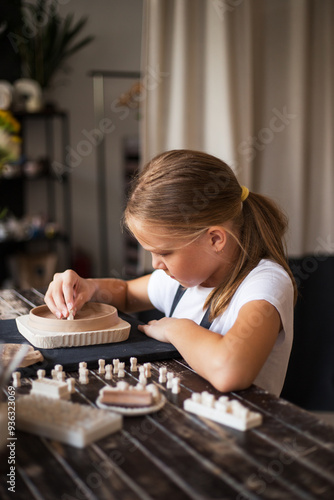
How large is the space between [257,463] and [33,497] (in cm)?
29

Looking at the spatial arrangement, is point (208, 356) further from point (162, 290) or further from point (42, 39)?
point (42, 39)

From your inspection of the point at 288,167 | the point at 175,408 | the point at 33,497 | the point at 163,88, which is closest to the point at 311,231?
the point at 288,167

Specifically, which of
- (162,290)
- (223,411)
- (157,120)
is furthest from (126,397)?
(157,120)

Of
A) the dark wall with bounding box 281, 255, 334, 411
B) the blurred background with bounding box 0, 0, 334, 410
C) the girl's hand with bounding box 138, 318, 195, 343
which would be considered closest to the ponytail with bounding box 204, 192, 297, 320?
the girl's hand with bounding box 138, 318, 195, 343

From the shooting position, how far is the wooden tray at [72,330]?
4.16 feet

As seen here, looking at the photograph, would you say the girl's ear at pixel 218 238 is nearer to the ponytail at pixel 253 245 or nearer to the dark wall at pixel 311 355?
the ponytail at pixel 253 245

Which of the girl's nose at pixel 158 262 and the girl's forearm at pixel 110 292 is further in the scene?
the girl's forearm at pixel 110 292

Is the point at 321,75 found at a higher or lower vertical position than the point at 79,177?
higher

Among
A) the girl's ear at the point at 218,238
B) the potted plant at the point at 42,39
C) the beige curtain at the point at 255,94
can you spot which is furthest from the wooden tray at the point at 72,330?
the potted plant at the point at 42,39

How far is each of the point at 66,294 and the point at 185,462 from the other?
743 mm

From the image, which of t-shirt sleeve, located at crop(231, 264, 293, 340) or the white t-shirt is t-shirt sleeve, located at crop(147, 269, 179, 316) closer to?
the white t-shirt

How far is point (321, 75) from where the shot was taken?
124 inches

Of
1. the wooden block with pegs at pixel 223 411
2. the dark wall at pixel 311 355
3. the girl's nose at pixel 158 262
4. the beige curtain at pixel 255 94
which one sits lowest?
the dark wall at pixel 311 355

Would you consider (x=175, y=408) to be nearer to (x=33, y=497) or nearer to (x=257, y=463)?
(x=257, y=463)
